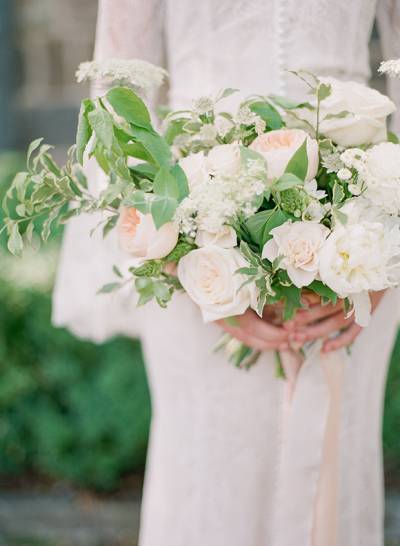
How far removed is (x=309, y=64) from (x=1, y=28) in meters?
4.64

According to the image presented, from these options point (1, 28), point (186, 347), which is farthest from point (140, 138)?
point (1, 28)

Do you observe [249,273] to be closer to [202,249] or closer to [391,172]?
[202,249]

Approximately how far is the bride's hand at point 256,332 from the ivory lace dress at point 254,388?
0.39ft

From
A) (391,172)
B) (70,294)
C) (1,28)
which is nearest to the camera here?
(391,172)

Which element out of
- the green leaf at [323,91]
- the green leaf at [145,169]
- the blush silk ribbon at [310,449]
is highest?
the green leaf at [323,91]

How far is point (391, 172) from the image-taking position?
1423 mm

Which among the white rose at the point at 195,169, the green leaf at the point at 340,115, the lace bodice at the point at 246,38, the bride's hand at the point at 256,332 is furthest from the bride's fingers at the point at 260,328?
the lace bodice at the point at 246,38

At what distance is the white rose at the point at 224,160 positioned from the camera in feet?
4.83

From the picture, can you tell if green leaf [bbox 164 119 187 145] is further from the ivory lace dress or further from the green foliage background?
the green foliage background

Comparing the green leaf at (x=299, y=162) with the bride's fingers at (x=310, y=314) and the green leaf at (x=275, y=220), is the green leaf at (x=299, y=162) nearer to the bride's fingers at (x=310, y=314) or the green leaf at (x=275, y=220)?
the green leaf at (x=275, y=220)

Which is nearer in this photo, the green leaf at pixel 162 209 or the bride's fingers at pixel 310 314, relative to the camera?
the green leaf at pixel 162 209

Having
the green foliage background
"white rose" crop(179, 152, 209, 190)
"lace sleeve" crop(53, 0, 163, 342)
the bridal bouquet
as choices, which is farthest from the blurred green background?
"white rose" crop(179, 152, 209, 190)

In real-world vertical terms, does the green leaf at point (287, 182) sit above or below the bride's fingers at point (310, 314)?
above

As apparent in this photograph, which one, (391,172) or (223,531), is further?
(223,531)
